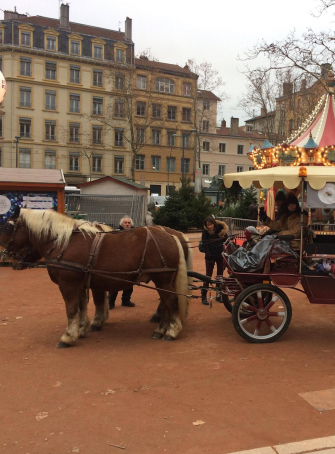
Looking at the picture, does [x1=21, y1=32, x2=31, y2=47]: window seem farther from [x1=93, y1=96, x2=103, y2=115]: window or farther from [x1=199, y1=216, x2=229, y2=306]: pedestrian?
→ [x1=199, y1=216, x2=229, y2=306]: pedestrian

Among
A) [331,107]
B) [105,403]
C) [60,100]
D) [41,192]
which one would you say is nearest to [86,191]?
[41,192]

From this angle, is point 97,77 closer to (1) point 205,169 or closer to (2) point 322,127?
(1) point 205,169

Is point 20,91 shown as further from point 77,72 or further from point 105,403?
point 105,403

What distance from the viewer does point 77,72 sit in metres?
44.0

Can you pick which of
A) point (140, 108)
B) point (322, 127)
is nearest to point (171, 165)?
point (140, 108)

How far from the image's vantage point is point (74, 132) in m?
43.7

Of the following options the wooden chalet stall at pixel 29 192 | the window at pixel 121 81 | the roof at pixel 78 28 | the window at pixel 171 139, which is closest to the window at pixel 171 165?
the window at pixel 171 139

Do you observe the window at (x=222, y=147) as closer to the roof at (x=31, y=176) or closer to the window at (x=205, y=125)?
the window at (x=205, y=125)

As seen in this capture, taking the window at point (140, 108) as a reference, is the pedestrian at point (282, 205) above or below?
below

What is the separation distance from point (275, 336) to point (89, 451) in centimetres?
321

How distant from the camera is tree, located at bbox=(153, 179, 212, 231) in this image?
19.8 metres

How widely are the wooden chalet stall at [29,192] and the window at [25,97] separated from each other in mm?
33272

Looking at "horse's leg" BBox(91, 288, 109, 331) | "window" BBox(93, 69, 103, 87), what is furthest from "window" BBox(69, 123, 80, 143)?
"horse's leg" BBox(91, 288, 109, 331)

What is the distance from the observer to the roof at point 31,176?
11.5m
